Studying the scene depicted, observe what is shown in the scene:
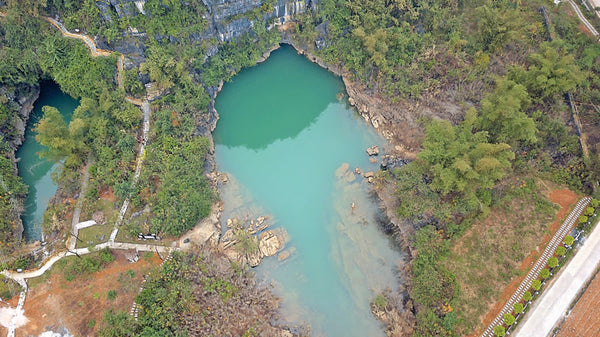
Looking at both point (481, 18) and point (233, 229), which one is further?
point (481, 18)

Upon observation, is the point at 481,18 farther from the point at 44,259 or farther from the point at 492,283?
the point at 44,259

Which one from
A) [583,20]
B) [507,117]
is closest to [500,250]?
[507,117]

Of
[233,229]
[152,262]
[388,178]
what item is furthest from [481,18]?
[152,262]

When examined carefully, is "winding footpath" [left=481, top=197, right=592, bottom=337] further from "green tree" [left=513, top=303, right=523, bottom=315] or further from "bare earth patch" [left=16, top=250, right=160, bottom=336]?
"bare earth patch" [left=16, top=250, right=160, bottom=336]

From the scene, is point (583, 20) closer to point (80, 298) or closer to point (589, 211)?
point (589, 211)

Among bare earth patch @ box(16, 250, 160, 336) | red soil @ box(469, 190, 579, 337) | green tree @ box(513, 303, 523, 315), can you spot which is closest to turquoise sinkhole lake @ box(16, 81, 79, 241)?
bare earth patch @ box(16, 250, 160, 336)
